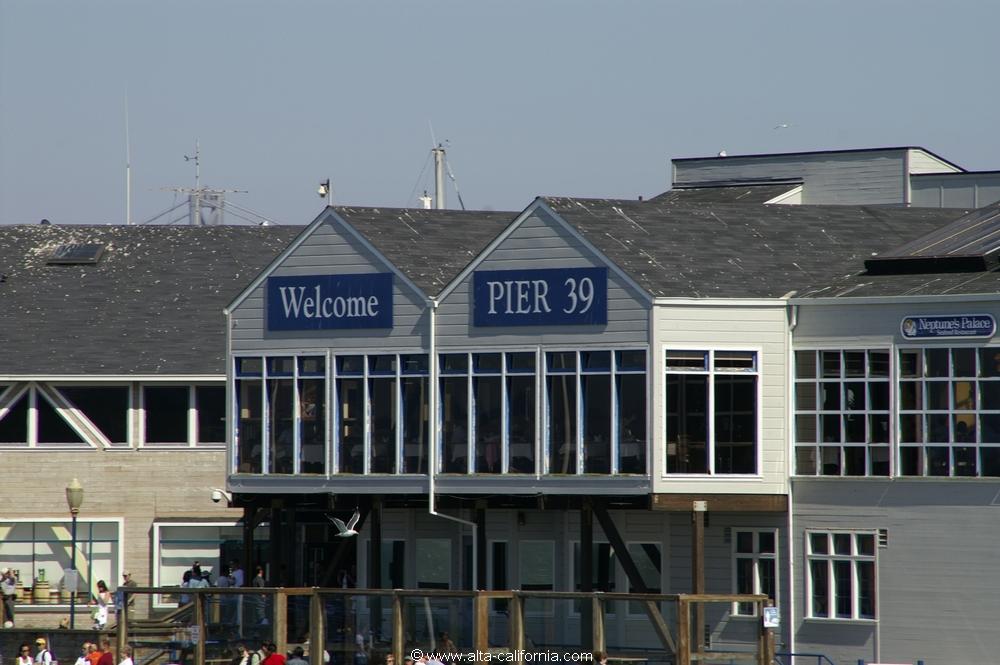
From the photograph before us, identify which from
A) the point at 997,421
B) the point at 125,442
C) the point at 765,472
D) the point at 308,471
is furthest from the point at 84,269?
the point at 997,421

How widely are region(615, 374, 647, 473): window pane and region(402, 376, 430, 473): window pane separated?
4071 millimetres

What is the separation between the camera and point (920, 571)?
1464 inches

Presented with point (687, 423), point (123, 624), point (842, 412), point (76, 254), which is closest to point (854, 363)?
point (842, 412)

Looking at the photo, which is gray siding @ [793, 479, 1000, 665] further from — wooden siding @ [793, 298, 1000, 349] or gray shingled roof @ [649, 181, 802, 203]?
gray shingled roof @ [649, 181, 802, 203]

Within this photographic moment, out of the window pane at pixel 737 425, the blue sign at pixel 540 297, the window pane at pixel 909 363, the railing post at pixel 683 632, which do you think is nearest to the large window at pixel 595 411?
the blue sign at pixel 540 297

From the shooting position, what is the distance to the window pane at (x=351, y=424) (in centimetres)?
4141

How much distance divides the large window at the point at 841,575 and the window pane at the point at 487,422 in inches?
226

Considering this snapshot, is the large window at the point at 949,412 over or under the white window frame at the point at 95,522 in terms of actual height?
over

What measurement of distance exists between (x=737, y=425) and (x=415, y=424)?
20.2ft

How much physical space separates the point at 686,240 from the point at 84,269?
19922mm

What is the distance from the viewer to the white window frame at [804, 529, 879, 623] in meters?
37.7

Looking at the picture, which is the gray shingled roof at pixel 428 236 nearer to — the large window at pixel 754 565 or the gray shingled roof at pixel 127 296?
the large window at pixel 754 565

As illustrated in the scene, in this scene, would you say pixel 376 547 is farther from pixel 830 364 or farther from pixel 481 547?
pixel 830 364

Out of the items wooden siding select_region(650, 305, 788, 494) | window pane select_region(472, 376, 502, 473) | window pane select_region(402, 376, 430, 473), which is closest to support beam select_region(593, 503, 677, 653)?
wooden siding select_region(650, 305, 788, 494)
